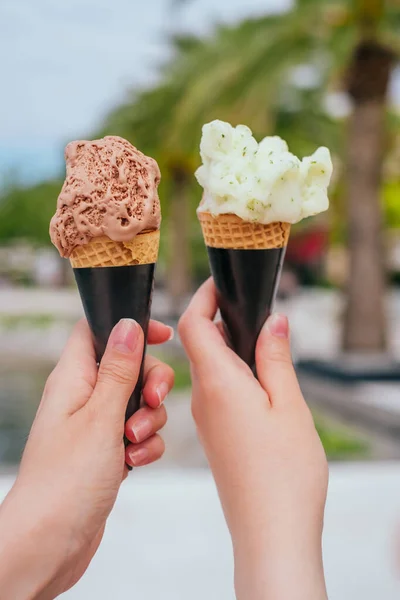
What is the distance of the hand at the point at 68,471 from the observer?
170 centimetres

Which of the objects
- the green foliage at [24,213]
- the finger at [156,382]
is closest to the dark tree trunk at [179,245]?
the finger at [156,382]

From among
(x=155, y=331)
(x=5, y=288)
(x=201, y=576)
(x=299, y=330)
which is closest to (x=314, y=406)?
(x=201, y=576)

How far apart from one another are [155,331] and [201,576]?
132 cm

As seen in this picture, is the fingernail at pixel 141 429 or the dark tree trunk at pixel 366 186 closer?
the fingernail at pixel 141 429

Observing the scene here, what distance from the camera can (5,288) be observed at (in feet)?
181

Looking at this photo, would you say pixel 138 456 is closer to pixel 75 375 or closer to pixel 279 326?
pixel 75 375

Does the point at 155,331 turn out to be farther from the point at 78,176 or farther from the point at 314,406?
the point at 314,406

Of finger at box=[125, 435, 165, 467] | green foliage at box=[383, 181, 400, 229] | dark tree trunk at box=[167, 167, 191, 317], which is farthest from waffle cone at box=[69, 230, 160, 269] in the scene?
green foliage at box=[383, 181, 400, 229]

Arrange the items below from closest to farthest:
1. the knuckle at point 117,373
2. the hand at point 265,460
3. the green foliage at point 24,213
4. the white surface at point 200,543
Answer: the hand at point 265,460
the knuckle at point 117,373
the white surface at point 200,543
the green foliage at point 24,213

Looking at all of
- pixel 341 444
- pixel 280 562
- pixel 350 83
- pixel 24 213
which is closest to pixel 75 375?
pixel 280 562

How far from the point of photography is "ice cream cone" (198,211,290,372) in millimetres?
2051

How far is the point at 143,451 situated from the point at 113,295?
17.6 inches

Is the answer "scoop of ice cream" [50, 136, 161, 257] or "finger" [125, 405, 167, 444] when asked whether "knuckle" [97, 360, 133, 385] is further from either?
"scoop of ice cream" [50, 136, 161, 257]

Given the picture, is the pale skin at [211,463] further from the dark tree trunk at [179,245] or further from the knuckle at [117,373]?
the dark tree trunk at [179,245]
